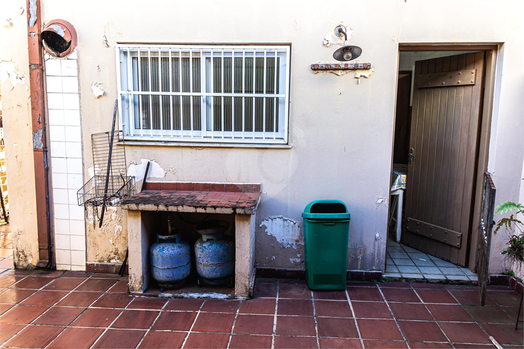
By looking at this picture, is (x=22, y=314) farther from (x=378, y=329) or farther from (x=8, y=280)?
(x=378, y=329)

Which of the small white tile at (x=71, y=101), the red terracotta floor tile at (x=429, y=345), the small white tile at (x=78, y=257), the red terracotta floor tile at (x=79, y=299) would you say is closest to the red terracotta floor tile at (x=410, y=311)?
the red terracotta floor tile at (x=429, y=345)

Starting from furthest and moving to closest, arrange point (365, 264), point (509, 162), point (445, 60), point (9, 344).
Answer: point (445, 60) < point (365, 264) < point (509, 162) < point (9, 344)

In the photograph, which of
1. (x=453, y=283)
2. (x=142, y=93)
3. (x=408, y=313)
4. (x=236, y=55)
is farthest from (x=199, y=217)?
(x=453, y=283)

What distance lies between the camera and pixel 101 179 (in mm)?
4484

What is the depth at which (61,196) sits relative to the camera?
179 inches

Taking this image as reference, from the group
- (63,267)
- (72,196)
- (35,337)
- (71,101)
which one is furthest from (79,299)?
(71,101)

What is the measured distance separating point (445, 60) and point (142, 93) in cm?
400

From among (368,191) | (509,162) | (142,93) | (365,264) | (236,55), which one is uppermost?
(236,55)

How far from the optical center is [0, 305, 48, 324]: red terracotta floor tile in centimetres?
349

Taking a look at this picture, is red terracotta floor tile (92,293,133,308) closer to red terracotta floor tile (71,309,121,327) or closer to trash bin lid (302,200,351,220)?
red terracotta floor tile (71,309,121,327)

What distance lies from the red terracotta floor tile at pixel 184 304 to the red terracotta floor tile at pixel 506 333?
2871 mm

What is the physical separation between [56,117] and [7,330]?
2.42 meters

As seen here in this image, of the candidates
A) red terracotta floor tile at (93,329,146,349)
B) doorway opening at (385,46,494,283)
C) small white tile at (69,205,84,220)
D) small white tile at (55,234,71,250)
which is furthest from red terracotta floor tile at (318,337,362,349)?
small white tile at (55,234,71,250)

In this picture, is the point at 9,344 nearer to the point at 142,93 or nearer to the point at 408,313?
the point at 142,93
